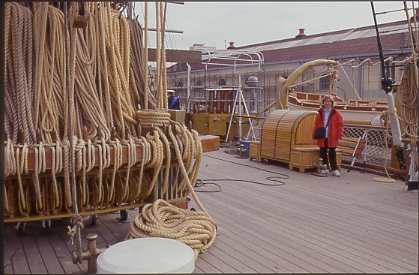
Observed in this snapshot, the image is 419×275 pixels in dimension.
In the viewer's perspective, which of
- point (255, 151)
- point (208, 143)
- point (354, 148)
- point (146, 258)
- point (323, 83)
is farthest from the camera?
point (323, 83)

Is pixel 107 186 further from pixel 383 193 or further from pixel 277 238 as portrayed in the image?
pixel 383 193

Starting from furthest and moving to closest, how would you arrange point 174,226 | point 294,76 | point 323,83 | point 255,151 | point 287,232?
point 323,83 < point 294,76 < point 255,151 < point 287,232 < point 174,226

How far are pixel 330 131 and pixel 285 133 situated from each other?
843 millimetres

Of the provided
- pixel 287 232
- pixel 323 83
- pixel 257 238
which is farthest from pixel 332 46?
pixel 257 238

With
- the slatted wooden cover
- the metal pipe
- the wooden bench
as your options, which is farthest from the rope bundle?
the metal pipe

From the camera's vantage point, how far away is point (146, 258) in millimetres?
2498

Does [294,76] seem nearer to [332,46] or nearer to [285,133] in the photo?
[285,133]

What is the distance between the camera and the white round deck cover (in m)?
2.38

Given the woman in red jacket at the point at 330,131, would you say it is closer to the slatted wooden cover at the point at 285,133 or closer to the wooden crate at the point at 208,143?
the slatted wooden cover at the point at 285,133

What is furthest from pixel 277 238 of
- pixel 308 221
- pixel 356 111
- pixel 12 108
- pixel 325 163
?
pixel 356 111

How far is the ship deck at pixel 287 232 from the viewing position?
3.18 meters

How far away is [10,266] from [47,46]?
181 centimetres

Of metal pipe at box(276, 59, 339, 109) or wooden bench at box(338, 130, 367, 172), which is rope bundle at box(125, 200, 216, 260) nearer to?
wooden bench at box(338, 130, 367, 172)

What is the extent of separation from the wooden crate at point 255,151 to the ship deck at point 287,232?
2.00 meters
